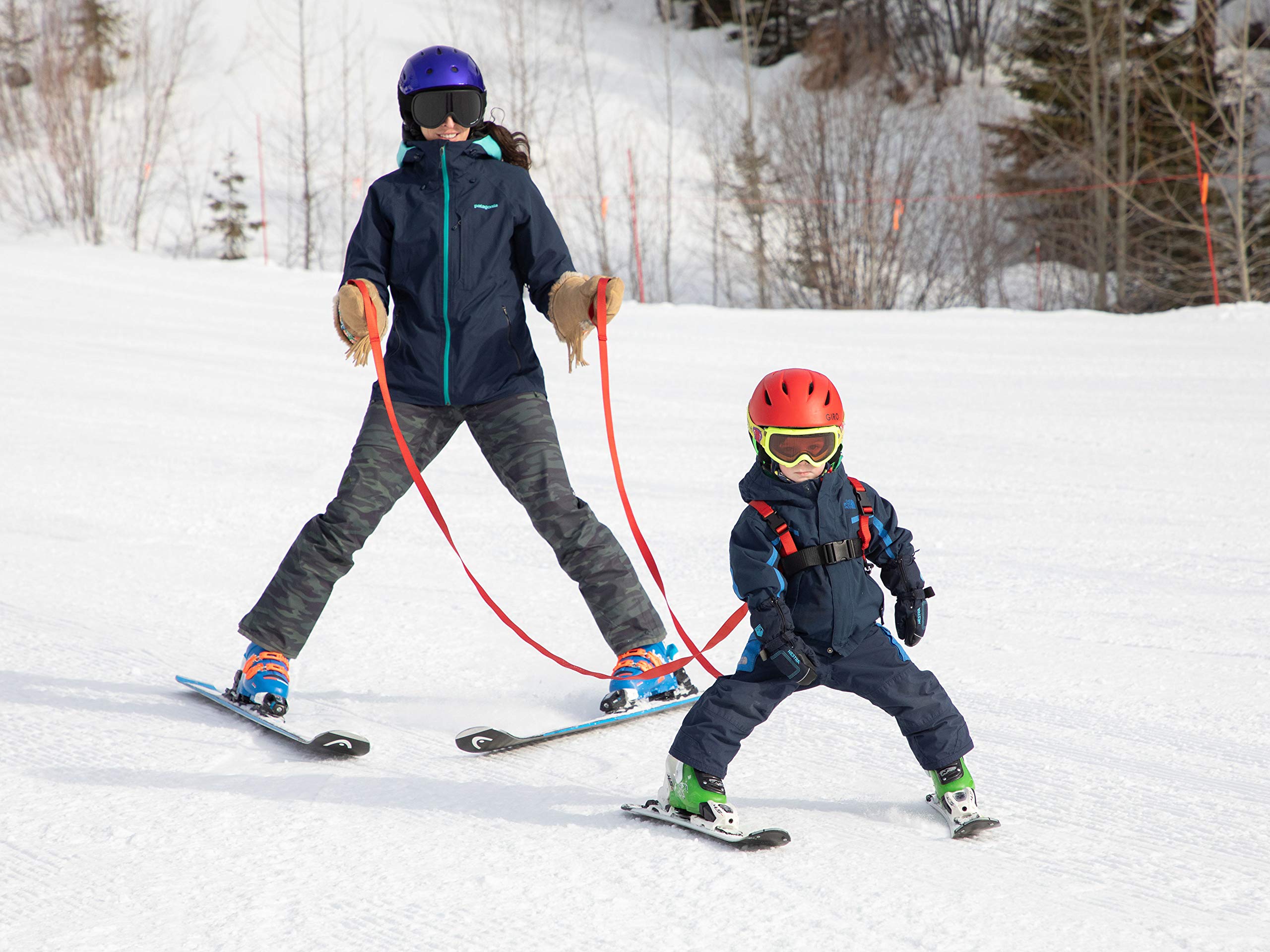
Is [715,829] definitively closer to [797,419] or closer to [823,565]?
[823,565]

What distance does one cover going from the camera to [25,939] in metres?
2.06

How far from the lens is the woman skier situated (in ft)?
9.98

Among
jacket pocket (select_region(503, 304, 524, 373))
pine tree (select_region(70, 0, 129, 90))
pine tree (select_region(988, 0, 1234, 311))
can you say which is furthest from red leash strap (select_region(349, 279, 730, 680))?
pine tree (select_region(70, 0, 129, 90))

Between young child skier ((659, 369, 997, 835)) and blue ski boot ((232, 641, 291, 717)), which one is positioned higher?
young child skier ((659, 369, 997, 835))

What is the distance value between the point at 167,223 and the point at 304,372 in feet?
45.4

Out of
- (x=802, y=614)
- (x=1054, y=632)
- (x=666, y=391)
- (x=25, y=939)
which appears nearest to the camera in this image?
(x=25, y=939)

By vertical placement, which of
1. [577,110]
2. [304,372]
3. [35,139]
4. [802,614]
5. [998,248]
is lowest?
[802,614]

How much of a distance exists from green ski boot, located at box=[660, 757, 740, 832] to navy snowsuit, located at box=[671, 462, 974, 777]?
0.10ft

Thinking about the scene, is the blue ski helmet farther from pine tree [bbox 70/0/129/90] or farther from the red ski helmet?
pine tree [bbox 70/0/129/90]

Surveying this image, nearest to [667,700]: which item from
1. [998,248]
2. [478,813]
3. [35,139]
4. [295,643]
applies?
[478,813]

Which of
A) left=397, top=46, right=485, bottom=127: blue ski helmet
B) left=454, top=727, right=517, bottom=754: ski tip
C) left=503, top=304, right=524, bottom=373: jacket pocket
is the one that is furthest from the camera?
left=503, top=304, right=524, bottom=373: jacket pocket

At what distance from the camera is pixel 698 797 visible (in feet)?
8.01

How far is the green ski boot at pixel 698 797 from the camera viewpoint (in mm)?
2414

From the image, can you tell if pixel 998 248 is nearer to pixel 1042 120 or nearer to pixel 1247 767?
pixel 1042 120
